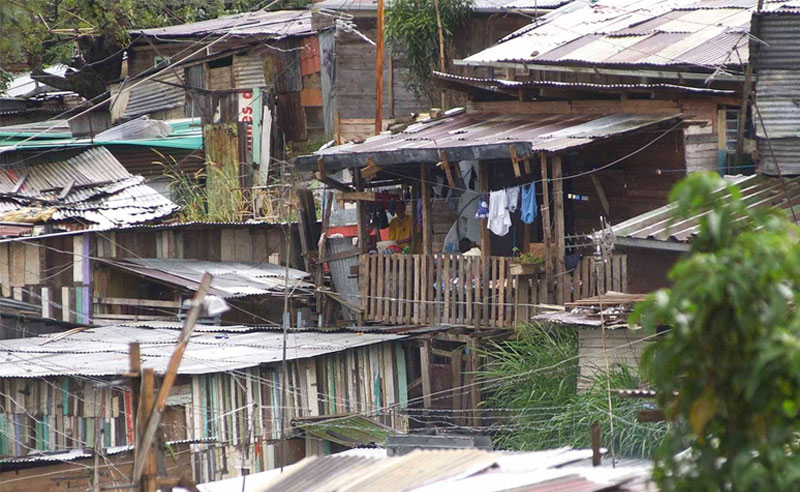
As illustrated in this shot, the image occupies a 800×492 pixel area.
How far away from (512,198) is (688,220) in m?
3.12

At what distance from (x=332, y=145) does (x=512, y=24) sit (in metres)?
4.85

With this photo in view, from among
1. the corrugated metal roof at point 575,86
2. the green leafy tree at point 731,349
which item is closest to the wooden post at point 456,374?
the corrugated metal roof at point 575,86

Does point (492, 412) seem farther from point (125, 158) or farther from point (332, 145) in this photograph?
point (125, 158)

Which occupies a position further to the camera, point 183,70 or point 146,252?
point 183,70

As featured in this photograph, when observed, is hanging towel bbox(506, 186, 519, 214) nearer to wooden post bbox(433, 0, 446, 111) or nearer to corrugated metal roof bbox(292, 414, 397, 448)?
corrugated metal roof bbox(292, 414, 397, 448)

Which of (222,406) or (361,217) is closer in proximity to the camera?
(222,406)

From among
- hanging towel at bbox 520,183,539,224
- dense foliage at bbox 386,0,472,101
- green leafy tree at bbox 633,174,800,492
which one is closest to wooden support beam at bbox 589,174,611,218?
hanging towel at bbox 520,183,539,224

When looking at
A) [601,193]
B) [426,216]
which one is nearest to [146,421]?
[426,216]

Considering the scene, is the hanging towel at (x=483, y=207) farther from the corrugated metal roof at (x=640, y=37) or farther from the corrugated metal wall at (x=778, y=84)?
the corrugated metal wall at (x=778, y=84)

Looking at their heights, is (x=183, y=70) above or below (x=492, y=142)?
above

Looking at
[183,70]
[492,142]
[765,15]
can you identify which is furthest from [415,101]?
[765,15]

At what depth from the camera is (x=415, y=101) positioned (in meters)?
24.2

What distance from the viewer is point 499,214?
16062 mm

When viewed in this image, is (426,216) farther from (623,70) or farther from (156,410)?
(156,410)
